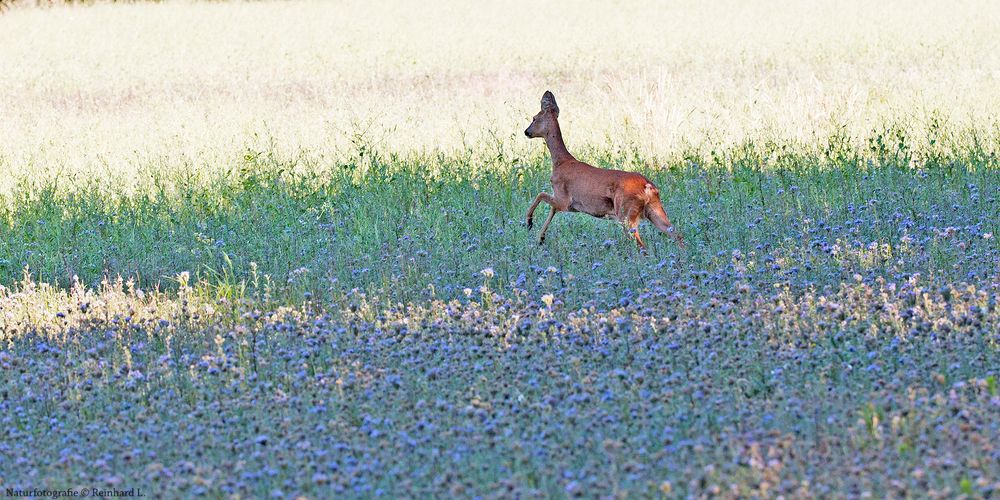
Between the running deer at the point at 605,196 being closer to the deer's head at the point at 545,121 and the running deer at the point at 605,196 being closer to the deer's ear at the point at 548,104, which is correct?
the deer's head at the point at 545,121

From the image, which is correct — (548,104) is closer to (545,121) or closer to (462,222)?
(545,121)

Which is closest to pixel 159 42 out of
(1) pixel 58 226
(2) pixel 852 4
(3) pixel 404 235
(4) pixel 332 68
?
(4) pixel 332 68

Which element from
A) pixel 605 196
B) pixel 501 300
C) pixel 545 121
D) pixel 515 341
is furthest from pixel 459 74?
pixel 515 341

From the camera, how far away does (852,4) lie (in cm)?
3080

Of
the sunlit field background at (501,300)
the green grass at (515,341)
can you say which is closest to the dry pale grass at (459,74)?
the sunlit field background at (501,300)

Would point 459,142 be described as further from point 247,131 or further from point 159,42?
point 159,42

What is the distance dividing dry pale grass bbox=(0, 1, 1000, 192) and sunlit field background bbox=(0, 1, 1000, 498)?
136 mm

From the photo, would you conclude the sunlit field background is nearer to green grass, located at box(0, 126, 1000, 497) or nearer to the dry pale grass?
green grass, located at box(0, 126, 1000, 497)

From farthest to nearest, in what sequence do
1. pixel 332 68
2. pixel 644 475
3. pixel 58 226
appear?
pixel 332 68, pixel 58 226, pixel 644 475

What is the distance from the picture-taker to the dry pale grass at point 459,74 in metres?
14.2

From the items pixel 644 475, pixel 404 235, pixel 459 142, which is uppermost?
pixel 459 142

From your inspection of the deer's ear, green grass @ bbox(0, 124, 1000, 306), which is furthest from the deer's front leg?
the deer's ear

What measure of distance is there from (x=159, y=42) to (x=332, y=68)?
5.97 m

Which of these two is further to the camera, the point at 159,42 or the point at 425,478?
the point at 159,42
